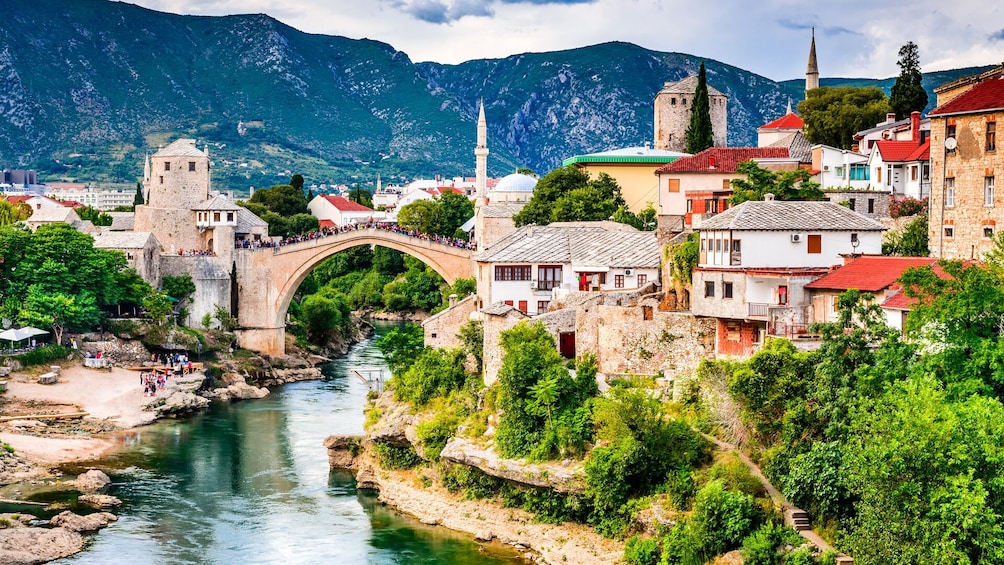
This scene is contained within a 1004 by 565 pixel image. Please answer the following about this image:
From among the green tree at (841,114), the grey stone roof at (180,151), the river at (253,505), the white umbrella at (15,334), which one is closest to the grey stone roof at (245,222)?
the grey stone roof at (180,151)

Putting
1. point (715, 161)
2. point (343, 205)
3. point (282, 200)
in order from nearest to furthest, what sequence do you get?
point (715, 161) < point (282, 200) < point (343, 205)

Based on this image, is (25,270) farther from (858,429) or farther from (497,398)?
(858,429)

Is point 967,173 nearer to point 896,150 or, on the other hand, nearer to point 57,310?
point 896,150

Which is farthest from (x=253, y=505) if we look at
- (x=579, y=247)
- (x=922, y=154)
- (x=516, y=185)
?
(x=516, y=185)

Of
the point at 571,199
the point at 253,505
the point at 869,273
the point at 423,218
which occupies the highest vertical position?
the point at 423,218

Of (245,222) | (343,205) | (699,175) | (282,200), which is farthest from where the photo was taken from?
(343,205)

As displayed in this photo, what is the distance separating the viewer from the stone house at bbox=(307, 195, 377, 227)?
132875 mm

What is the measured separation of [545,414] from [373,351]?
4542cm

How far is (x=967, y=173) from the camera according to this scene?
4266cm

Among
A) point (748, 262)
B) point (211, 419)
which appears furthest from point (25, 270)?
point (748, 262)

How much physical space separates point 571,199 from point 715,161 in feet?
27.3

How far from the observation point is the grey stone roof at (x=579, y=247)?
49375mm

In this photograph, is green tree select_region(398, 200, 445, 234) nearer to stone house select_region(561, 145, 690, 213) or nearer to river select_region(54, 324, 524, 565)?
stone house select_region(561, 145, 690, 213)

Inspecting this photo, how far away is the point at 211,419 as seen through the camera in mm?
62531
